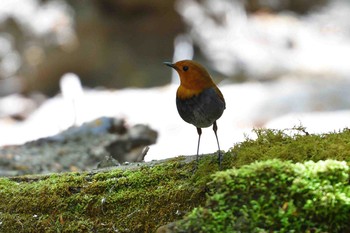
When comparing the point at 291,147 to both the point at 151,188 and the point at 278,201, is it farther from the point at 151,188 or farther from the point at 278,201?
the point at 151,188

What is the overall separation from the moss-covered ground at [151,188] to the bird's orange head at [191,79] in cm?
41

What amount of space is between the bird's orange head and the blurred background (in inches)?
178

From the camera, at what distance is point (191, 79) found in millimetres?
3104

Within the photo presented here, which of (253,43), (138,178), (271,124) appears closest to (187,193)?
(138,178)

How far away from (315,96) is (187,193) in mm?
7677

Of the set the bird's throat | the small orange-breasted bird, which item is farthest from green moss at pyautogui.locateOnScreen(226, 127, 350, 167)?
the bird's throat

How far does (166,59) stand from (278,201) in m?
11.1

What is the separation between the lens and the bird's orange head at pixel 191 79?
308 cm

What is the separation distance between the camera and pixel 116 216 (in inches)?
116

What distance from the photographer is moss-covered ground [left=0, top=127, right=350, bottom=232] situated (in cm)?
241

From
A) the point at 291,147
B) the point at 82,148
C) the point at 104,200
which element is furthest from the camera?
the point at 82,148

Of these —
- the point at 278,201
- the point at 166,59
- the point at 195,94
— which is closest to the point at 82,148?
the point at 195,94

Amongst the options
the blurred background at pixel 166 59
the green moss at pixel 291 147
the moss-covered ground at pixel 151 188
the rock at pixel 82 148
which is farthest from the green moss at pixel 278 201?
the blurred background at pixel 166 59

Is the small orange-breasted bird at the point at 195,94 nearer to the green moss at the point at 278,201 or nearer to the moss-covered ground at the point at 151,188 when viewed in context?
the moss-covered ground at the point at 151,188
